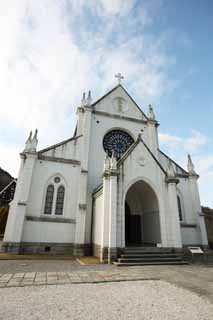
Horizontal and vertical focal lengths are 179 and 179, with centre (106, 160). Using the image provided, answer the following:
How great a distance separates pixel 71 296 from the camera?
462 centimetres

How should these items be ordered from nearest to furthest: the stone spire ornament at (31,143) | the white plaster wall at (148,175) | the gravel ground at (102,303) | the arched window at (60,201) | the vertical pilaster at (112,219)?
the gravel ground at (102,303) < the vertical pilaster at (112,219) < the white plaster wall at (148,175) < the arched window at (60,201) < the stone spire ornament at (31,143)

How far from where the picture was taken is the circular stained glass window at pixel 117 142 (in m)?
18.5

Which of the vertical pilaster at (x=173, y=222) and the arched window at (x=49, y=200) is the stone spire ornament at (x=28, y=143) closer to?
the arched window at (x=49, y=200)

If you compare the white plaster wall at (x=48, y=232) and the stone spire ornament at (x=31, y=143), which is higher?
the stone spire ornament at (x=31, y=143)

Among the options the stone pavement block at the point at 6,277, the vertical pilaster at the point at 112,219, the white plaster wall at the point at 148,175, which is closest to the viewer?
the stone pavement block at the point at 6,277

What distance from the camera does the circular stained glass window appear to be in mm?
18531

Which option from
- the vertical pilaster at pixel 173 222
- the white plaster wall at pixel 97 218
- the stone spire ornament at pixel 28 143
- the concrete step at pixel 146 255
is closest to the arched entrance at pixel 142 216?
the vertical pilaster at pixel 173 222

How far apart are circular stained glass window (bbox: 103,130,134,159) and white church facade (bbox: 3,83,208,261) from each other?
0.36 ft

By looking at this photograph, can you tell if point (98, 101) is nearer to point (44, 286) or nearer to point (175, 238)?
point (175, 238)

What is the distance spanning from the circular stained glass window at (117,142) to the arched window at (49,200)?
21.6ft

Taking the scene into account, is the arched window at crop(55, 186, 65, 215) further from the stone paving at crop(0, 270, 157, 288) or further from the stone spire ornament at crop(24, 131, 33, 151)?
the stone paving at crop(0, 270, 157, 288)

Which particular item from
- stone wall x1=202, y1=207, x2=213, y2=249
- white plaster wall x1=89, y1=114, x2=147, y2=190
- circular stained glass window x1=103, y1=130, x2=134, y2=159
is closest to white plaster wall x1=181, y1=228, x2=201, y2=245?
white plaster wall x1=89, y1=114, x2=147, y2=190

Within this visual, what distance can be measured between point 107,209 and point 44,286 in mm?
6424

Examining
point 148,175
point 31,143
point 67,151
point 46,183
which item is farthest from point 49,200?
point 148,175
